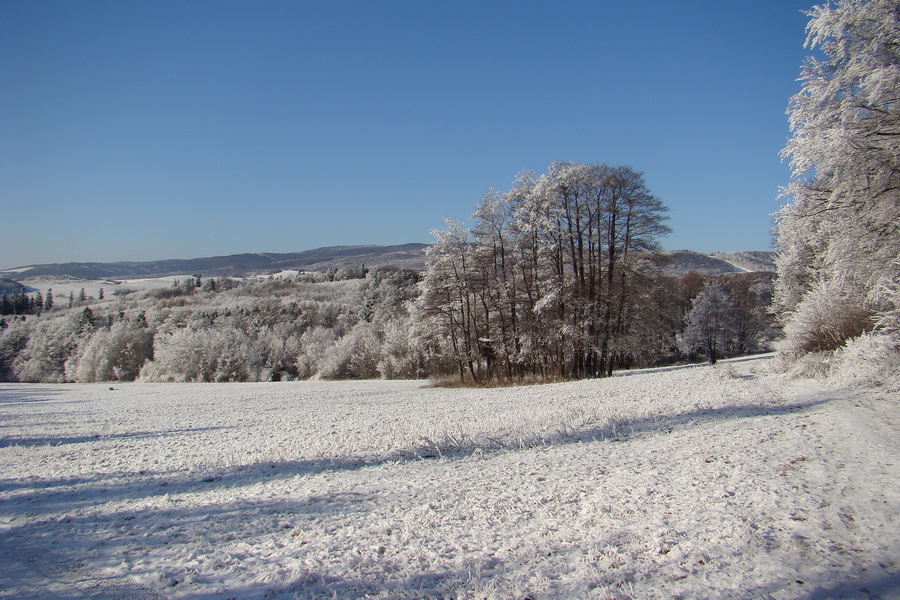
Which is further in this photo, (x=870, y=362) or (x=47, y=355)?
(x=47, y=355)

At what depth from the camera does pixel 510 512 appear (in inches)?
236

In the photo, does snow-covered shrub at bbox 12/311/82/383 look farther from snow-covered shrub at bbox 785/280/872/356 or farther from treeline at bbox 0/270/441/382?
snow-covered shrub at bbox 785/280/872/356

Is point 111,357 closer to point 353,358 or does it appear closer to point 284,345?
point 284,345

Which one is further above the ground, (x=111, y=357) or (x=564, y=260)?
(x=564, y=260)

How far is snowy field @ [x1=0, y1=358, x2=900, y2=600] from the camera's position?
4.45 m

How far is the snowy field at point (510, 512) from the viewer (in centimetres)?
445

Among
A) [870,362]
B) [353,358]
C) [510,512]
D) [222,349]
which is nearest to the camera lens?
[510,512]

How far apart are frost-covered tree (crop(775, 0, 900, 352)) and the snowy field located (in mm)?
3720

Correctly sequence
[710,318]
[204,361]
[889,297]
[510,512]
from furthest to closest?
[204,361] < [710,318] < [889,297] < [510,512]

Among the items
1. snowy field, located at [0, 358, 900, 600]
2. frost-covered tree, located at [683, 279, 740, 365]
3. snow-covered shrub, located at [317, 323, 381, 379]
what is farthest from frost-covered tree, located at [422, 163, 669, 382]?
snow-covered shrub, located at [317, 323, 381, 379]

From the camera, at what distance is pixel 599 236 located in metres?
28.0

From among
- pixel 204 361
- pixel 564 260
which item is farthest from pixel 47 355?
pixel 564 260

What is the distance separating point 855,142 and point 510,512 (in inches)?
461

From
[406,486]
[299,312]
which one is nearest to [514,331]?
[406,486]
